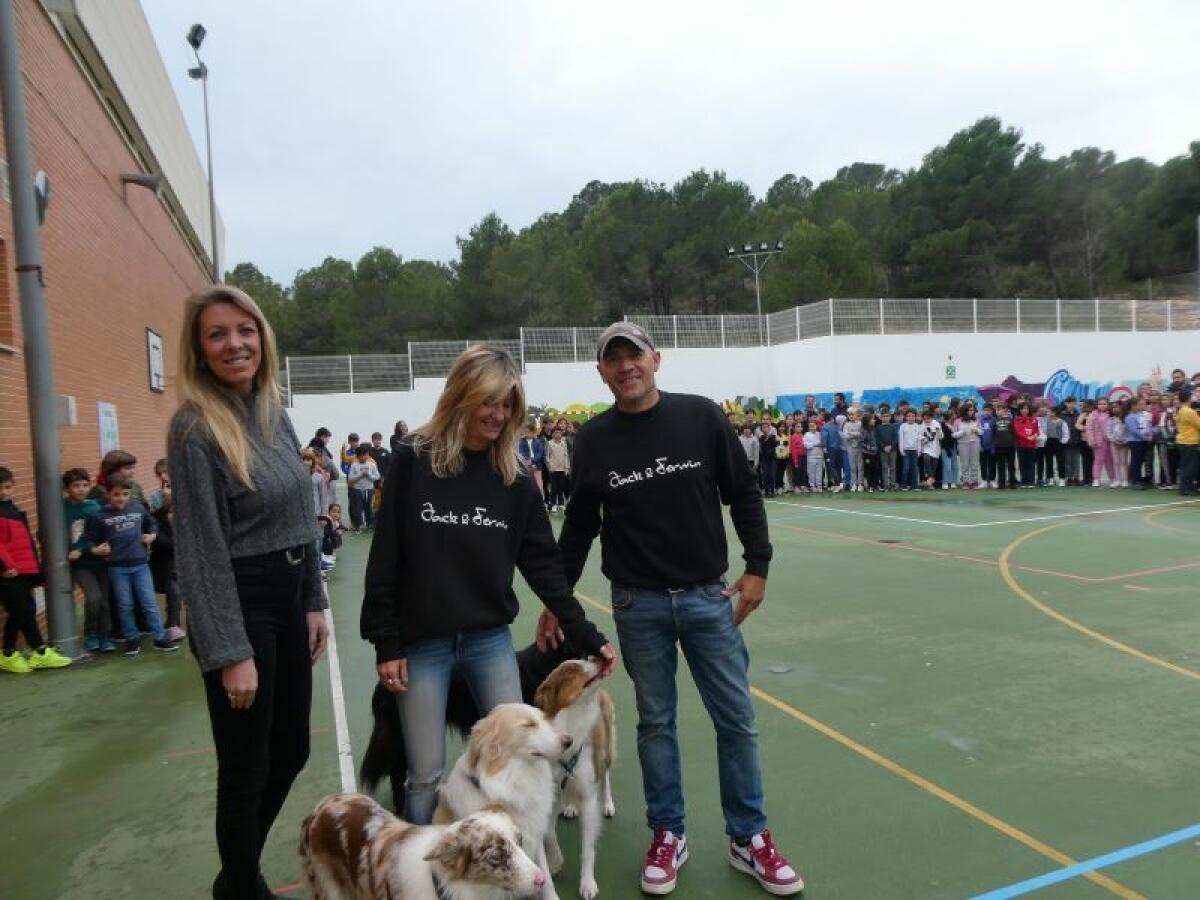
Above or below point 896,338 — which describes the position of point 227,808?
below

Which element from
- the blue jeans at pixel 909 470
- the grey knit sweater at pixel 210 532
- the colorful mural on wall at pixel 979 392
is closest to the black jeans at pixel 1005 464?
the blue jeans at pixel 909 470

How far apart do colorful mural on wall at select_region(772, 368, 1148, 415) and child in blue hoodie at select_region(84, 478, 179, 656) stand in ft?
89.1

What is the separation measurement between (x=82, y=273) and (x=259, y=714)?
421 inches

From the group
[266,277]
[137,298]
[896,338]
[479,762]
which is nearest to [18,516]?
[479,762]

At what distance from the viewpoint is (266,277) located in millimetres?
74875

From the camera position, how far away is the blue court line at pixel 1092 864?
307 cm

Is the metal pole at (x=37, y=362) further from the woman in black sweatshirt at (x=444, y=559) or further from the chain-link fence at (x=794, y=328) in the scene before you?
the chain-link fence at (x=794, y=328)

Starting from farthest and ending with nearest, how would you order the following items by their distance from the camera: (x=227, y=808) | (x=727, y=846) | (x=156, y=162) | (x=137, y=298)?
(x=156, y=162)
(x=137, y=298)
(x=727, y=846)
(x=227, y=808)

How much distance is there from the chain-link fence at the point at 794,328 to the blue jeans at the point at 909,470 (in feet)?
46.4

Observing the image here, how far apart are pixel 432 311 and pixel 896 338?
91.0 feet

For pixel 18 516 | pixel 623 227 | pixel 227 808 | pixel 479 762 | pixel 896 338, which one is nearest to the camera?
pixel 227 808

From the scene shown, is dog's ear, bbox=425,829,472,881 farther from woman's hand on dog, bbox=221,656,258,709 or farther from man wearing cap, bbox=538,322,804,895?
man wearing cap, bbox=538,322,804,895

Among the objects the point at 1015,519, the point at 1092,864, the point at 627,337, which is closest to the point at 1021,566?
the point at 1015,519

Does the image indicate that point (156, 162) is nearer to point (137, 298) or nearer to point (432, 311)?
point (137, 298)
